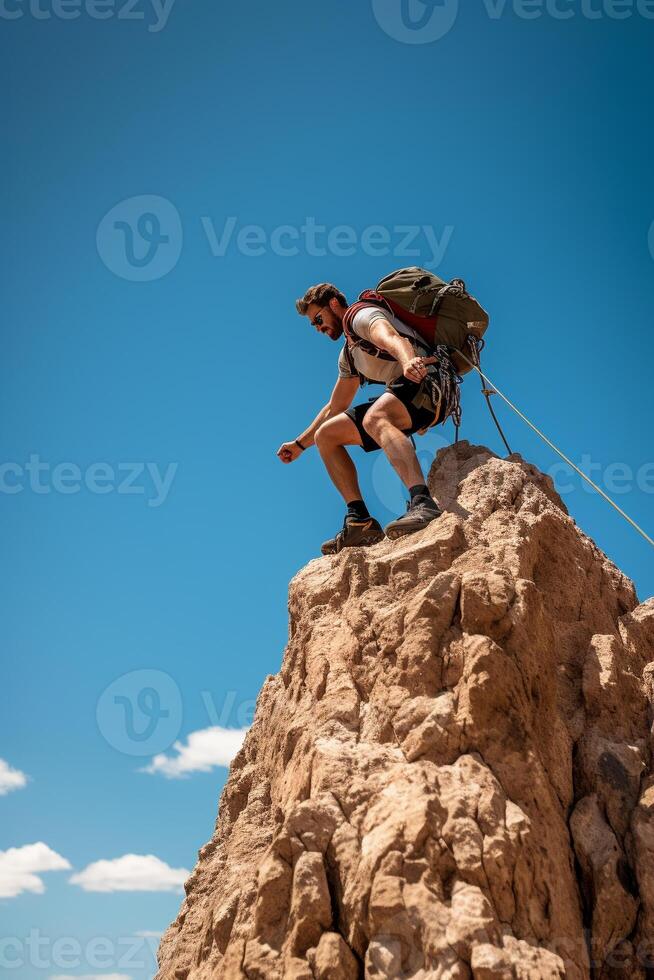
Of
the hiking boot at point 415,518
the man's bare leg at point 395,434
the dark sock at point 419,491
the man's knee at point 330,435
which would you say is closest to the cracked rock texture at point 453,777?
the hiking boot at point 415,518

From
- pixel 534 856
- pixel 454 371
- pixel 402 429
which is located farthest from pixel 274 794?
pixel 454 371

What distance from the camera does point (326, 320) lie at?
741 cm

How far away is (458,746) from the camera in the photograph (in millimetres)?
4742

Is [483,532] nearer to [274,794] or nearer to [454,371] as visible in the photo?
[454,371]

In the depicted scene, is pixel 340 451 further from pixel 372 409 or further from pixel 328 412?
pixel 328 412

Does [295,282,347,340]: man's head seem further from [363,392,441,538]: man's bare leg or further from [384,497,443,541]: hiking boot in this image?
[384,497,443,541]: hiking boot

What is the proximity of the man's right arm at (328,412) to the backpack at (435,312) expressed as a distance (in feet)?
1.48

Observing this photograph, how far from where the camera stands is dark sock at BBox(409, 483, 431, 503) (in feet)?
20.6

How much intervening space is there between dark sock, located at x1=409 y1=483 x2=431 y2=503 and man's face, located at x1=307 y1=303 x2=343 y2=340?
1.77 meters

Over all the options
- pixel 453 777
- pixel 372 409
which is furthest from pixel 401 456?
pixel 453 777

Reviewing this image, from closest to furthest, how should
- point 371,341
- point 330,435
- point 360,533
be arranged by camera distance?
point 360,533 → point 371,341 → point 330,435

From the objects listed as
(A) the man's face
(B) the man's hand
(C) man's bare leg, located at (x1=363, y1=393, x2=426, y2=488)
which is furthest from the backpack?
(B) the man's hand

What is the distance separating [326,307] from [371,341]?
694mm

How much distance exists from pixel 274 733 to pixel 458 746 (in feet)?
5.82
